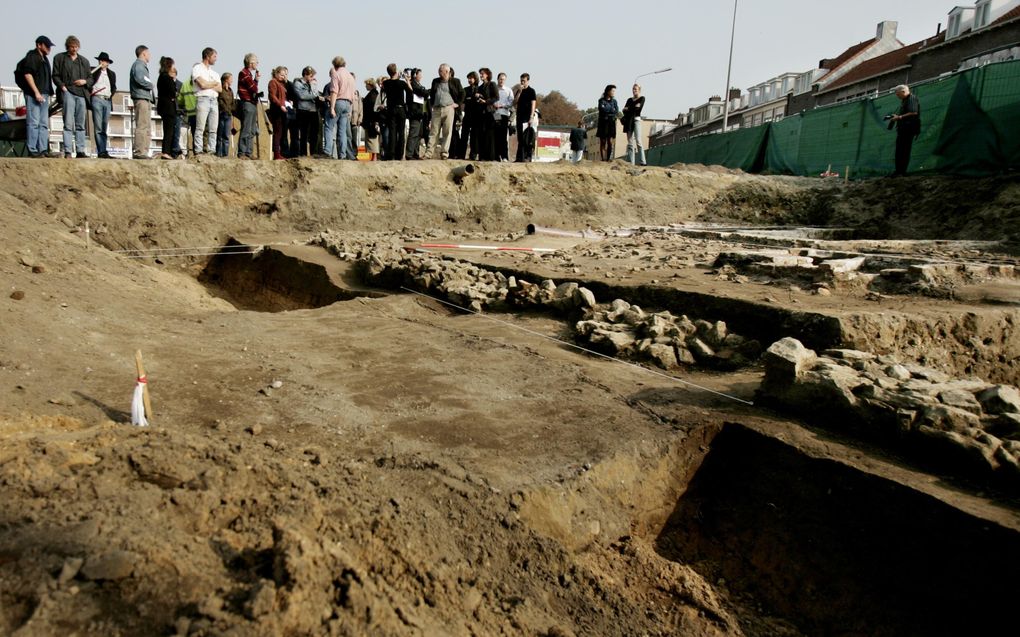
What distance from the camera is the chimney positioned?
116 feet

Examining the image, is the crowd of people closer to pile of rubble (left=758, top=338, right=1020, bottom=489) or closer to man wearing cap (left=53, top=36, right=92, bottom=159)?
man wearing cap (left=53, top=36, right=92, bottom=159)

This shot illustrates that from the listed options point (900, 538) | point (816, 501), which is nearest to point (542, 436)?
point (816, 501)

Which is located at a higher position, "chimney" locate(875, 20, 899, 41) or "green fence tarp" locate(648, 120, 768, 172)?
"chimney" locate(875, 20, 899, 41)

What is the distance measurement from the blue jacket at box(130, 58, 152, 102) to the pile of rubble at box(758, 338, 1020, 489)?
8.82m

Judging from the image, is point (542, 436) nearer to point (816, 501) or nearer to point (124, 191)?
point (816, 501)

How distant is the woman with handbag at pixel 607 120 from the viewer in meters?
12.8

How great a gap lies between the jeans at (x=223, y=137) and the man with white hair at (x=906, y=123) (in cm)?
1018

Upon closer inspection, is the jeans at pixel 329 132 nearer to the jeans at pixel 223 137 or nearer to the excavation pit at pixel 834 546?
the jeans at pixel 223 137

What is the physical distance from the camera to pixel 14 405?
10.1ft

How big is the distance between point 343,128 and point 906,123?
8.74m

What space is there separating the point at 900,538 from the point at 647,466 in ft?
3.32

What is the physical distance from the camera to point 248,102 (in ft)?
33.5

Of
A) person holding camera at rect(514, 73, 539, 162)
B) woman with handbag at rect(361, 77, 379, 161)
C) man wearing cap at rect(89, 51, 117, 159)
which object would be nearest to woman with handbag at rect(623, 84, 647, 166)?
person holding camera at rect(514, 73, 539, 162)

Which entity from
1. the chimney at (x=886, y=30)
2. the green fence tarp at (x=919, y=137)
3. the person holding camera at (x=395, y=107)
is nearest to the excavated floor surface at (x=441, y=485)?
the person holding camera at (x=395, y=107)
